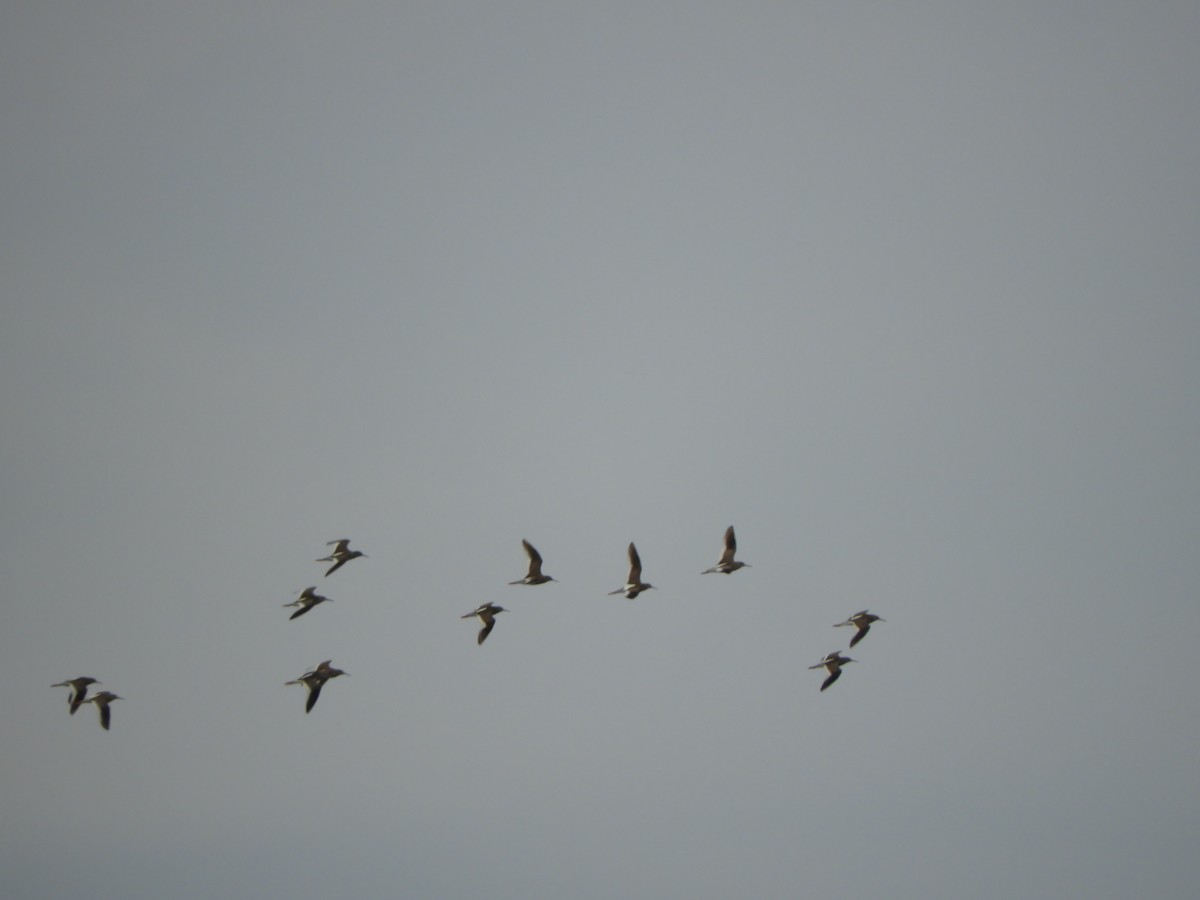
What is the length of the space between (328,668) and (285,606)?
3198mm

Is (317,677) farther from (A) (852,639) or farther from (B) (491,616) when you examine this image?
(A) (852,639)

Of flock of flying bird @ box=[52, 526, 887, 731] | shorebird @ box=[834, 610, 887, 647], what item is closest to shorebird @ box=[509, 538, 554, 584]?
flock of flying bird @ box=[52, 526, 887, 731]

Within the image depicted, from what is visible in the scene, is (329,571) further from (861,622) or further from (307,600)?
(861,622)

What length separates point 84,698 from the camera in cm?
5366

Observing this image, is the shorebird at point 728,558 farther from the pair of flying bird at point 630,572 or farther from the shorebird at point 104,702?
the shorebird at point 104,702

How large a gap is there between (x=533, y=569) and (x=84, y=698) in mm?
19690

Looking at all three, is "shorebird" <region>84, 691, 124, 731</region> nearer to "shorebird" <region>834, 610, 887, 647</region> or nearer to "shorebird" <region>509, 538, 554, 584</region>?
"shorebird" <region>509, 538, 554, 584</region>

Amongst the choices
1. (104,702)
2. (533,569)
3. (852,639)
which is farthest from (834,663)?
(104,702)

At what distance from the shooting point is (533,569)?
55156 millimetres

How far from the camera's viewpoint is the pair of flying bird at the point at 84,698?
52.8 meters

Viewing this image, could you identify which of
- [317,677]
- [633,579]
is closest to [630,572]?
[633,579]

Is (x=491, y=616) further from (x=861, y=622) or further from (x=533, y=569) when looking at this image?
(x=861, y=622)

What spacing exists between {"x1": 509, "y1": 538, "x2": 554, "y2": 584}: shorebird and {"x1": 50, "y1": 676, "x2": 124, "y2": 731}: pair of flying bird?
1767 cm

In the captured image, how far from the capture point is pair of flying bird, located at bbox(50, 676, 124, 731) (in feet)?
173
